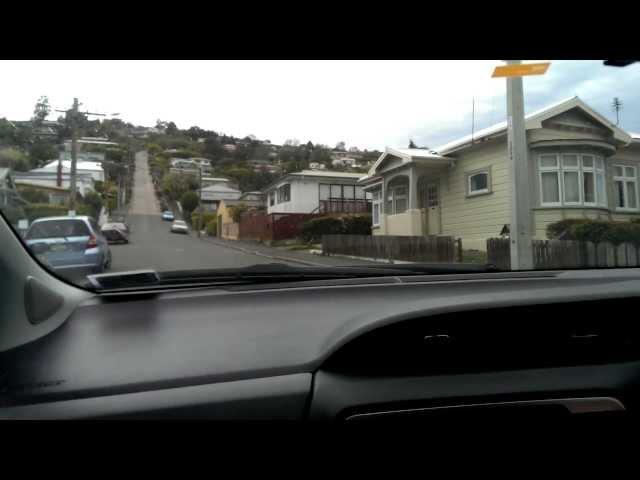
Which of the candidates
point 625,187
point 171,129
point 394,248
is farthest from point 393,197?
point 171,129

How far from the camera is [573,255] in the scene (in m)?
2.96

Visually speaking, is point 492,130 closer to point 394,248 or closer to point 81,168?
point 394,248

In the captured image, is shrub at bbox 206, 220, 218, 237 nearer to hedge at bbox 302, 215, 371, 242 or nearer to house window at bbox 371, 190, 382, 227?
hedge at bbox 302, 215, 371, 242

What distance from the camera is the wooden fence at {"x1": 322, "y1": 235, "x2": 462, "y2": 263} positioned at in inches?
123

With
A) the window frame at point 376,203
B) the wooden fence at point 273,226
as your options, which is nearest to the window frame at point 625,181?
the window frame at point 376,203

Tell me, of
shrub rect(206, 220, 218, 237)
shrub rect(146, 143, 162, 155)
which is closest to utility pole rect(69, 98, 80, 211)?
shrub rect(146, 143, 162, 155)

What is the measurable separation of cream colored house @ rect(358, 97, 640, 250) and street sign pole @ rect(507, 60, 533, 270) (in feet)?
0.14

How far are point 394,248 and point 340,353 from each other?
50.5 inches

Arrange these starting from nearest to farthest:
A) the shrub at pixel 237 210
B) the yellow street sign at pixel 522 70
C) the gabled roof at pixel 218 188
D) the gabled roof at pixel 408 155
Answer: the yellow street sign at pixel 522 70 < the gabled roof at pixel 408 155 < the gabled roof at pixel 218 188 < the shrub at pixel 237 210

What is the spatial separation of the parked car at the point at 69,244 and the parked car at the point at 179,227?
83 cm

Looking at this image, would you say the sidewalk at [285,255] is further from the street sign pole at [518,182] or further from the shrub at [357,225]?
the street sign pole at [518,182]

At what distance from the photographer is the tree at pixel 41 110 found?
2.49 meters
